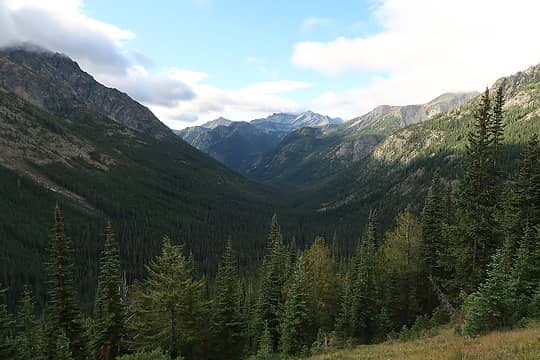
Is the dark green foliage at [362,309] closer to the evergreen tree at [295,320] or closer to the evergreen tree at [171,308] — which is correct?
the evergreen tree at [295,320]

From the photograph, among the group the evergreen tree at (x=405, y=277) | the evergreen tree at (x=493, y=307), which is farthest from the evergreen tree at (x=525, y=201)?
the evergreen tree at (x=405, y=277)

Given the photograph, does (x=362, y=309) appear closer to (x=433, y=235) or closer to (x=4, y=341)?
(x=433, y=235)

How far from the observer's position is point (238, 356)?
36188 mm

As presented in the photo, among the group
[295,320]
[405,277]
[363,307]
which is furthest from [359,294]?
[295,320]

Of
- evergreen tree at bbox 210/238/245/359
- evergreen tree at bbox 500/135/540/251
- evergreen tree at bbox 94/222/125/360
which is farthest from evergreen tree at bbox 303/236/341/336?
evergreen tree at bbox 500/135/540/251

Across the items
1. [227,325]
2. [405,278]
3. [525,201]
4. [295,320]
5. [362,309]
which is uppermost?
[525,201]

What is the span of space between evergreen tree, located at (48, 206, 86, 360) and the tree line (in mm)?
84

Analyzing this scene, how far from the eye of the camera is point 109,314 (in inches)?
1223

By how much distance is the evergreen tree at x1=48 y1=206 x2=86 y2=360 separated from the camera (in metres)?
30.6

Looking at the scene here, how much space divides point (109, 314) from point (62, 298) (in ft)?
14.3

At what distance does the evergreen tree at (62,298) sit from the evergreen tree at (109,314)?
1.59m

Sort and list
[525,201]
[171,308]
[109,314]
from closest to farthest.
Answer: [171,308] < [525,201] < [109,314]

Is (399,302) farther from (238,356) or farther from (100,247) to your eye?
(100,247)

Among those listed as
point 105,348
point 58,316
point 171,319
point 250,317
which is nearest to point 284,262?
point 250,317
